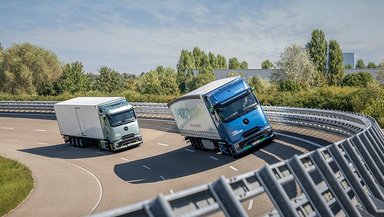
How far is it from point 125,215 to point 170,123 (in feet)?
112

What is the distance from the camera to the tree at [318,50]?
95.4 metres

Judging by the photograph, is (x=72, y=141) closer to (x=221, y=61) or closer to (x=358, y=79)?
(x=358, y=79)

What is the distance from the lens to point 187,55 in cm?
13950

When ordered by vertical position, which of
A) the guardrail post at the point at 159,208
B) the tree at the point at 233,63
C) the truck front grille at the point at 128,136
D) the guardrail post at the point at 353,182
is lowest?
the tree at the point at 233,63

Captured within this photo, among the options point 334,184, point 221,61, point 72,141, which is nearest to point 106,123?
point 72,141

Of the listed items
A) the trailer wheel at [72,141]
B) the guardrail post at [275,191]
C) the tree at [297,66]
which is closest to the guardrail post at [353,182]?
the guardrail post at [275,191]

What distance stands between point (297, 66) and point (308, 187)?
3307 inches

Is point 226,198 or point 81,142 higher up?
point 226,198

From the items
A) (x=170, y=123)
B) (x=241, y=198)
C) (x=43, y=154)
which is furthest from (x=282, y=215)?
(x=170, y=123)

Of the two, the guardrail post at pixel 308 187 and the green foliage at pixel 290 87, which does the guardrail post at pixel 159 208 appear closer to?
the guardrail post at pixel 308 187

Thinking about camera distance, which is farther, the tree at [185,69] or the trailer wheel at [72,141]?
the tree at [185,69]

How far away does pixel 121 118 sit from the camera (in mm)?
27719

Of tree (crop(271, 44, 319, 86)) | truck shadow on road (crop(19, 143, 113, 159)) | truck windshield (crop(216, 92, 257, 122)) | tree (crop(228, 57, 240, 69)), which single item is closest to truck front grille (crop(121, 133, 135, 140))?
truck shadow on road (crop(19, 143, 113, 159))

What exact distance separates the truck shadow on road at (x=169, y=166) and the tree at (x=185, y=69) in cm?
9586
